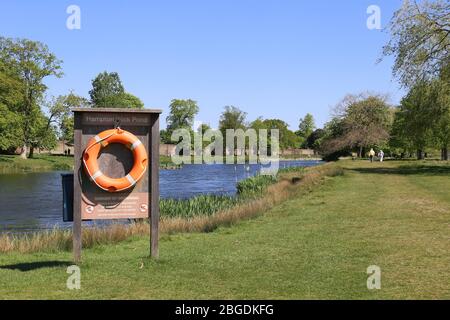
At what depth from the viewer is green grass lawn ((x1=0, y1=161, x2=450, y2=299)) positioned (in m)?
6.04

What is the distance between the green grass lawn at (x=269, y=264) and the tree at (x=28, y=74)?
190 feet

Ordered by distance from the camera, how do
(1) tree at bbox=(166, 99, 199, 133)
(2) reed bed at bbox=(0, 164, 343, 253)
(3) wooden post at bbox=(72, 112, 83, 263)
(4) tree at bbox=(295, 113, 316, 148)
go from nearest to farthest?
1. (3) wooden post at bbox=(72, 112, 83, 263)
2. (2) reed bed at bbox=(0, 164, 343, 253)
3. (1) tree at bbox=(166, 99, 199, 133)
4. (4) tree at bbox=(295, 113, 316, 148)

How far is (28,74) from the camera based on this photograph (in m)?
64.8

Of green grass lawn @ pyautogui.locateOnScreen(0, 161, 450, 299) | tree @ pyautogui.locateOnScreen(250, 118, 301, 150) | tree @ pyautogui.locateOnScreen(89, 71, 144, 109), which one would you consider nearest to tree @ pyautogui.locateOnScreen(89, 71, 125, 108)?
tree @ pyautogui.locateOnScreen(89, 71, 144, 109)

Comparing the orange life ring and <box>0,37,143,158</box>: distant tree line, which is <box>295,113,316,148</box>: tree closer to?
<box>0,37,143,158</box>: distant tree line

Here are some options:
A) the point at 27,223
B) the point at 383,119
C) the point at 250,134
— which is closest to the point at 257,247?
the point at 27,223

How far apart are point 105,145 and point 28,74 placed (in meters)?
62.5

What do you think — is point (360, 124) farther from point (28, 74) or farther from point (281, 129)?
point (281, 129)

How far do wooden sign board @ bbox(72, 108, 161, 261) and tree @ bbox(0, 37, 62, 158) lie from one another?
195 feet

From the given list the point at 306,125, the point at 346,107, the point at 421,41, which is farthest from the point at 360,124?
the point at 306,125

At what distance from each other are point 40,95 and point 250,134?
64.6 metres

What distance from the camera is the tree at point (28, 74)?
63.2 m

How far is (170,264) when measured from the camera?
24.8 ft

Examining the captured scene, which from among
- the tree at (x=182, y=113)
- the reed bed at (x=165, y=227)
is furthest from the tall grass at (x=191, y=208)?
the tree at (x=182, y=113)
